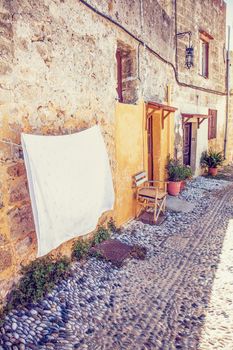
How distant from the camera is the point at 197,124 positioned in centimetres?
891

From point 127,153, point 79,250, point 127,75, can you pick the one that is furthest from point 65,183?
point 127,75

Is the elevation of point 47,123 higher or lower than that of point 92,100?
lower

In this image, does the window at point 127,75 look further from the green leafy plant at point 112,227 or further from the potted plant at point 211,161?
the potted plant at point 211,161

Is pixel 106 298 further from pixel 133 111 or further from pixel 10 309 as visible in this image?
pixel 133 111

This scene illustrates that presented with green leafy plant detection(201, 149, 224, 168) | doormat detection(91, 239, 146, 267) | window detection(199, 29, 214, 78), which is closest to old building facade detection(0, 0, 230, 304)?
doormat detection(91, 239, 146, 267)

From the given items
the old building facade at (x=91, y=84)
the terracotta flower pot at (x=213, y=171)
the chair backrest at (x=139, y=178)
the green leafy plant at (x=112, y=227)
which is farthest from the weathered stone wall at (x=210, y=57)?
the green leafy plant at (x=112, y=227)

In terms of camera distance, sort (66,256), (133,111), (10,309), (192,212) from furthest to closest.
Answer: (192,212) < (133,111) < (66,256) < (10,309)

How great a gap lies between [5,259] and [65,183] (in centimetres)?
96

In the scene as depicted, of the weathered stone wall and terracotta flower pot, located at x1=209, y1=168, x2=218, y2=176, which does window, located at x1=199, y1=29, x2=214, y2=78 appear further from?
terracotta flower pot, located at x1=209, y1=168, x2=218, y2=176

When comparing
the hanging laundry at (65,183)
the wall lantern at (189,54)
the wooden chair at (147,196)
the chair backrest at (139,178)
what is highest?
Answer: the wall lantern at (189,54)

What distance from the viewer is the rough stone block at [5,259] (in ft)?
8.60

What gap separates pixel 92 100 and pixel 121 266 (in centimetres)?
240

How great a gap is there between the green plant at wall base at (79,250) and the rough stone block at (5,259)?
1095mm

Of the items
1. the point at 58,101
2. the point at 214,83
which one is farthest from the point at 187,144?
the point at 58,101
